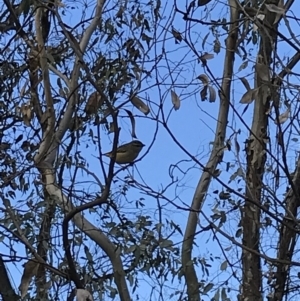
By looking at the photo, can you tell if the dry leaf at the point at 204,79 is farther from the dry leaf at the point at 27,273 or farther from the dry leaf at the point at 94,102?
the dry leaf at the point at 27,273

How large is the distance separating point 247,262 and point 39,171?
0.95 meters

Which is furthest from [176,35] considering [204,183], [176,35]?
[204,183]

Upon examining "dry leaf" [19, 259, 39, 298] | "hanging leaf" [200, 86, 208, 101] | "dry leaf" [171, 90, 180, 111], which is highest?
"hanging leaf" [200, 86, 208, 101]

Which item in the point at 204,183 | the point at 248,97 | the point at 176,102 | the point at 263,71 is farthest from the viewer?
the point at 204,183

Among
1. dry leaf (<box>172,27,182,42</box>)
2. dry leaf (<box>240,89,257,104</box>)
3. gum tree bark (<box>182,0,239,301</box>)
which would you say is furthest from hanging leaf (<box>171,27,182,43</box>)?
gum tree bark (<box>182,0,239,301</box>)

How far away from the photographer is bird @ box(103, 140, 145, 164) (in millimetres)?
2867

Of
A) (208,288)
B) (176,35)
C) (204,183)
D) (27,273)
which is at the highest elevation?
(204,183)

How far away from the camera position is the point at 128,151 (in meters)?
2.92

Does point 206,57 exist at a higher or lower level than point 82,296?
higher

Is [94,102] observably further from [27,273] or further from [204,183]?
[204,183]

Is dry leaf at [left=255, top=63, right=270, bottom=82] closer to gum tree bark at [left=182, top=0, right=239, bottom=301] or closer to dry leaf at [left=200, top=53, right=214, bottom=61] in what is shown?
dry leaf at [left=200, top=53, right=214, bottom=61]

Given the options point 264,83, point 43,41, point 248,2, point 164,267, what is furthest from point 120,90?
point 264,83

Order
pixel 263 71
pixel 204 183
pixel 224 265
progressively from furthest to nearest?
pixel 204 183 → pixel 224 265 → pixel 263 71

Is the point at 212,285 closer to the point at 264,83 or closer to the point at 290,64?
the point at 290,64
